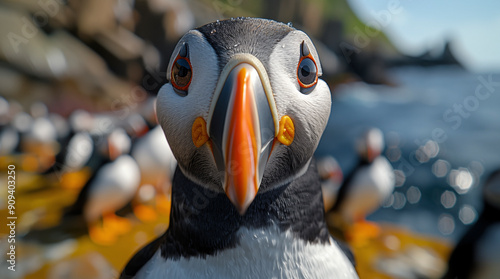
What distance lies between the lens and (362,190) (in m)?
3.27

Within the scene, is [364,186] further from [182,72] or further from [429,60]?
[429,60]

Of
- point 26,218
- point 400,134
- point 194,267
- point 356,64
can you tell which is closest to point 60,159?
point 26,218

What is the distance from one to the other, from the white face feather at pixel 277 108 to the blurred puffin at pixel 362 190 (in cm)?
263

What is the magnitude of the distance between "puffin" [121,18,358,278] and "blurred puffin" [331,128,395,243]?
248cm

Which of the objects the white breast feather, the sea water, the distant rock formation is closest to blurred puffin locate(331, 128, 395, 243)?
the sea water

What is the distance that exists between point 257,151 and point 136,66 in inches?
302

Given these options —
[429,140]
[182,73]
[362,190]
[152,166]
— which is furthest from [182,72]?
[429,140]

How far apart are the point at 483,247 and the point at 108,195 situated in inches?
108

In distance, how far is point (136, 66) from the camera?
770 centimetres

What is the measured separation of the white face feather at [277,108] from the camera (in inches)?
28.5

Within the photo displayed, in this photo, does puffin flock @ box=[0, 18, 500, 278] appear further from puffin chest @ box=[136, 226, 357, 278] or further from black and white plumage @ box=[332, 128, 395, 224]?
black and white plumage @ box=[332, 128, 395, 224]

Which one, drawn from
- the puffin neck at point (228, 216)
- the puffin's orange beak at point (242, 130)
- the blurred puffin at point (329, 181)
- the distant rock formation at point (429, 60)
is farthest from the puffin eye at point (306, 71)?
the distant rock formation at point (429, 60)

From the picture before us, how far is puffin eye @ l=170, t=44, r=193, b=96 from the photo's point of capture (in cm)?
77

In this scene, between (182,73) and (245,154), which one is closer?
(245,154)
